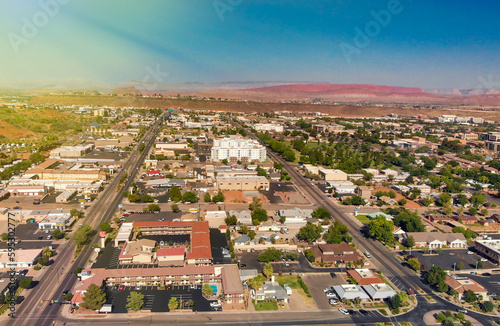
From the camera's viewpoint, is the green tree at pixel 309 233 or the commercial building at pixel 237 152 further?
the commercial building at pixel 237 152

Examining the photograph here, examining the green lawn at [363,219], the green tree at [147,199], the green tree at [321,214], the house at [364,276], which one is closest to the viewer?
the house at [364,276]

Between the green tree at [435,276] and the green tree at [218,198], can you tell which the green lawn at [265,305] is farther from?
the green tree at [218,198]

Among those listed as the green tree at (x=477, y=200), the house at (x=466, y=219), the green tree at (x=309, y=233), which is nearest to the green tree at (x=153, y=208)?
the green tree at (x=309, y=233)

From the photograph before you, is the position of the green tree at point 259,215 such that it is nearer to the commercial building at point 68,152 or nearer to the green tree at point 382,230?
the green tree at point 382,230

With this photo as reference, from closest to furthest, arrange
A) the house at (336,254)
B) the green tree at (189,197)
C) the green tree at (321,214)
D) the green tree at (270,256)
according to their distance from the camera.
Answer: the green tree at (270,256), the house at (336,254), the green tree at (321,214), the green tree at (189,197)

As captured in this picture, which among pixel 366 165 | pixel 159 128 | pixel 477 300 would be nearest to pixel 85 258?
pixel 477 300

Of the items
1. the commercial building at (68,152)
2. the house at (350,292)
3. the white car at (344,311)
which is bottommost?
the white car at (344,311)

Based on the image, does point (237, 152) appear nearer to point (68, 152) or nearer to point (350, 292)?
point (68, 152)

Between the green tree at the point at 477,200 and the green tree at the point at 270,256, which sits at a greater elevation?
the green tree at the point at 477,200
